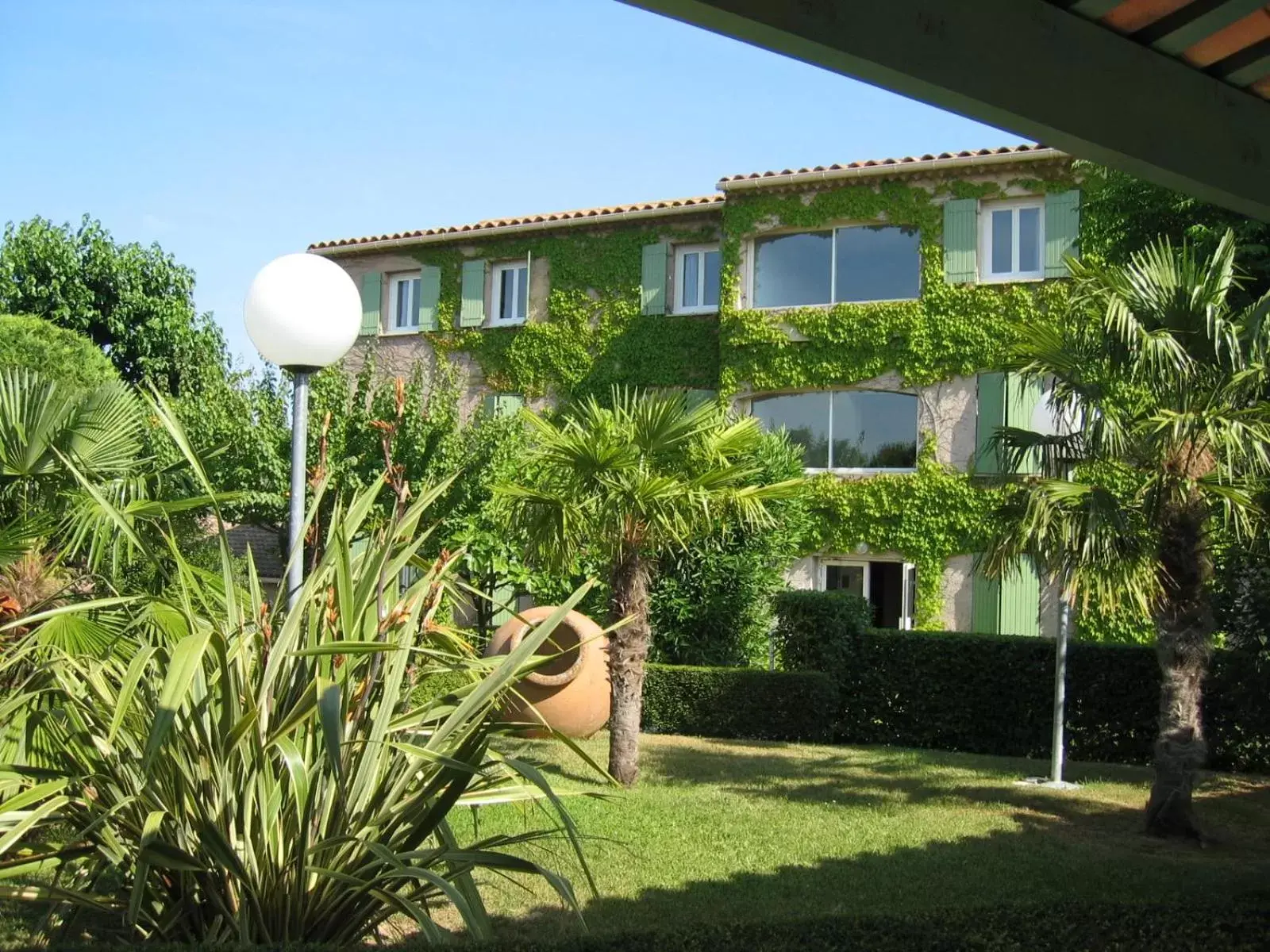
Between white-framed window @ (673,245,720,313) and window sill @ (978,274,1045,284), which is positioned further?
white-framed window @ (673,245,720,313)

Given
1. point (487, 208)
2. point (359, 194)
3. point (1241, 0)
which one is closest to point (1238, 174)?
point (1241, 0)

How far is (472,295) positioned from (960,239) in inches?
401

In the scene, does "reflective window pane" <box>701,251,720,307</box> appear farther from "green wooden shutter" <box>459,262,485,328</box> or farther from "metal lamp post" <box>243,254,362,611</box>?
"metal lamp post" <box>243,254,362,611</box>

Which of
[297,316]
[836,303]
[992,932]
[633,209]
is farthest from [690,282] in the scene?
[992,932]

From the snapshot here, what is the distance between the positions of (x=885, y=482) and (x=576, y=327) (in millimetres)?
7153

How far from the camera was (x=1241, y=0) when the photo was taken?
2.99 metres

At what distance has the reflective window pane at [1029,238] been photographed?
2075 cm

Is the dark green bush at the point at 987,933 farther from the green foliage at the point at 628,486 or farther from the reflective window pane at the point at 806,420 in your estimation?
the reflective window pane at the point at 806,420

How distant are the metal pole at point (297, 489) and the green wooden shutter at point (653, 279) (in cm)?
1827

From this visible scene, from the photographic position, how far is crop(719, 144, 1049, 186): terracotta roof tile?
66.3 feet

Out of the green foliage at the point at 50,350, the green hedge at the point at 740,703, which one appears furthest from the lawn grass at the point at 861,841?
the green foliage at the point at 50,350

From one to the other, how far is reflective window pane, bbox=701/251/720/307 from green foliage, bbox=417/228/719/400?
386 millimetres

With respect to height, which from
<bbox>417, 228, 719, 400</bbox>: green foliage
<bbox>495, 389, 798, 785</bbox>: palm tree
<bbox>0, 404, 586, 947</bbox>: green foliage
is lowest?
<bbox>0, 404, 586, 947</bbox>: green foliage

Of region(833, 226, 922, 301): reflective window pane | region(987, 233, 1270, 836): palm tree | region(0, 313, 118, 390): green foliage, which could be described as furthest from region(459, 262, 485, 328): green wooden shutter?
region(987, 233, 1270, 836): palm tree
